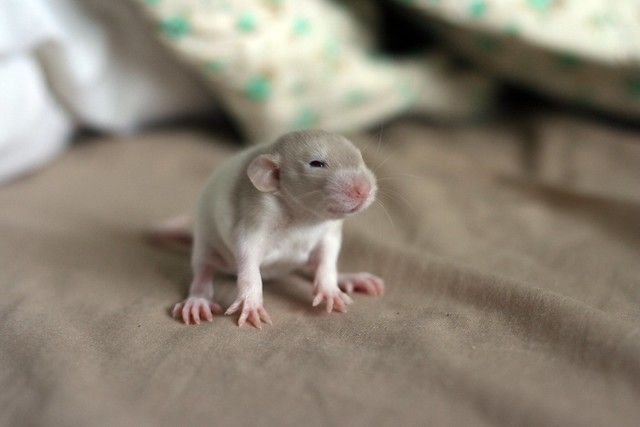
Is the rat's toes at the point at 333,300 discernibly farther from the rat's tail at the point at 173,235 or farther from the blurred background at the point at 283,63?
the blurred background at the point at 283,63

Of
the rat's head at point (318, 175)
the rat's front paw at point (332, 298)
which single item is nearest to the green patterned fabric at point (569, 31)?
the rat's head at point (318, 175)

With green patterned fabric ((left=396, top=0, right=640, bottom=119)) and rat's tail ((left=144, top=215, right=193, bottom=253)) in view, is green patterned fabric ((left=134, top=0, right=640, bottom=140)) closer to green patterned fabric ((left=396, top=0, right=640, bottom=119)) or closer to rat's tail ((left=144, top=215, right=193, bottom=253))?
green patterned fabric ((left=396, top=0, right=640, bottom=119))

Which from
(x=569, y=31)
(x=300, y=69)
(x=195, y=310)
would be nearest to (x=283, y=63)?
(x=300, y=69)

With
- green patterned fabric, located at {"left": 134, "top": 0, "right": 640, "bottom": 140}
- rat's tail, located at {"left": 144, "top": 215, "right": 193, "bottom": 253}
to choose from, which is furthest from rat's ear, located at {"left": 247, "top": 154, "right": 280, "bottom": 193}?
green patterned fabric, located at {"left": 134, "top": 0, "right": 640, "bottom": 140}

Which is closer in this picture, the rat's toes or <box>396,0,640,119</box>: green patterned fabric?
the rat's toes

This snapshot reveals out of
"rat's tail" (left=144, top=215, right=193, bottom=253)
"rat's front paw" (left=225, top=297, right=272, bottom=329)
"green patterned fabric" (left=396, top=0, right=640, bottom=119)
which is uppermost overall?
"green patterned fabric" (left=396, top=0, right=640, bottom=119)

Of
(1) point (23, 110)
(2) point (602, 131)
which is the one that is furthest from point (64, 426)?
(2) point (602, 131)

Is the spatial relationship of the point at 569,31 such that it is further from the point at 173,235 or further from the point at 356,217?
the point at 173,235

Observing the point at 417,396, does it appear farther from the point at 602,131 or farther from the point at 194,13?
the point at 602,131
